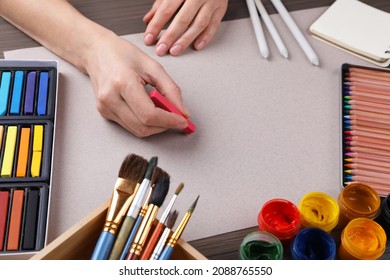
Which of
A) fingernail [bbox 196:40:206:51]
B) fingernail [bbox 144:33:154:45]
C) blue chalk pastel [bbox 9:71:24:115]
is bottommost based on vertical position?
fingernail [bbox 196:40:206:51]

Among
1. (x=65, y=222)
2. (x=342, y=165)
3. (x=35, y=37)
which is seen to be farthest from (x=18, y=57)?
(x=342, y=165)

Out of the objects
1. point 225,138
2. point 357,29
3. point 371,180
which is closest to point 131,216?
point 225,138

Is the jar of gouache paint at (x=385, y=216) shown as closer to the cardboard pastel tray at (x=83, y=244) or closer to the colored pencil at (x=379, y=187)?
the colored pencil at (x=379, y=187)

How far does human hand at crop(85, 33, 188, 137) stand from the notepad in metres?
0.32

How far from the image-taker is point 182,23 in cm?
90

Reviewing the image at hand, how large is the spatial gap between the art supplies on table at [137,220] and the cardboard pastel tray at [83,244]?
2 centimetres

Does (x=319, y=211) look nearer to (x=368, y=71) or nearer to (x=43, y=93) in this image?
(x=368, y=71)

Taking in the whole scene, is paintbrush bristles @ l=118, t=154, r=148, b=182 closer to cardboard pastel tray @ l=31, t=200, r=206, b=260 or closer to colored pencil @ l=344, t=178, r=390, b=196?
cardboard pastel tray @ l=31, t=200, r=206, b=260

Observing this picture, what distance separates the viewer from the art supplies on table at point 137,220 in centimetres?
55

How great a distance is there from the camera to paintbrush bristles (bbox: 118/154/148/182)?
A: 1.92 ft

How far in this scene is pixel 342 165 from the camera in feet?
2.53

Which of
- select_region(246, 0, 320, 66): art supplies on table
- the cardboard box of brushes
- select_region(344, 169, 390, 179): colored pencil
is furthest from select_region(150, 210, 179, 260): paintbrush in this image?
select_region(246, 0, 320, 66): art supplies on table

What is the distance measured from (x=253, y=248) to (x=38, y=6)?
543 millimetres

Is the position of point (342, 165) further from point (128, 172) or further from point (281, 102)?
point (128, 172)
